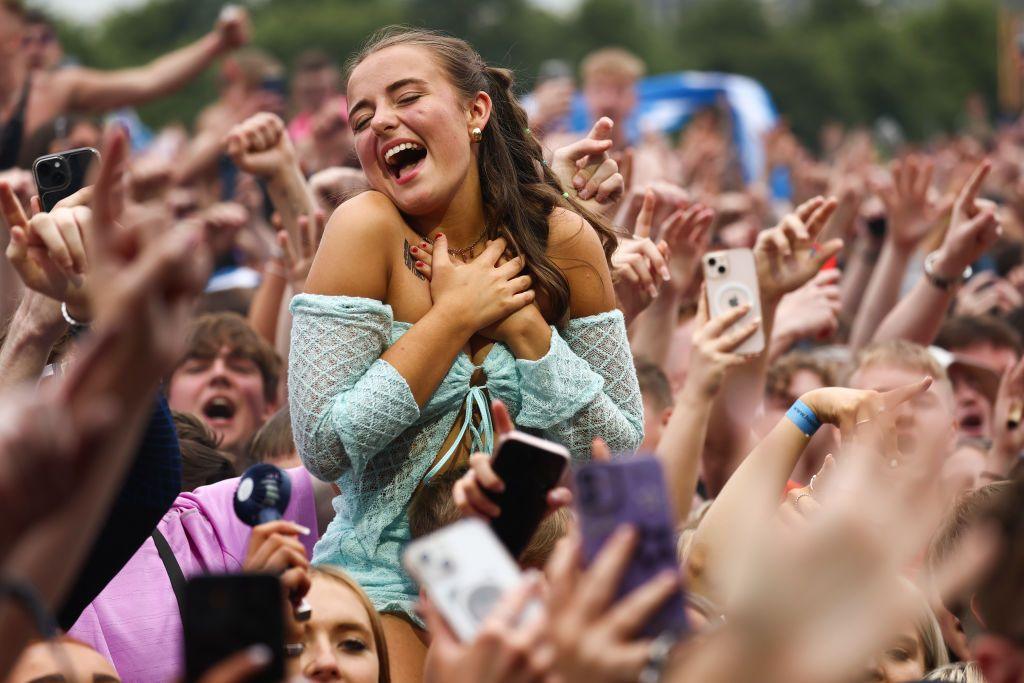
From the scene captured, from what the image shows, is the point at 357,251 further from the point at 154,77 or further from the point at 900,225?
the point at 154,77

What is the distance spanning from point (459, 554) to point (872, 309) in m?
4.28

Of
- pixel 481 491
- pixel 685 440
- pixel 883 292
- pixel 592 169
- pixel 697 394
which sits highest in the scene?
pixel 481 491

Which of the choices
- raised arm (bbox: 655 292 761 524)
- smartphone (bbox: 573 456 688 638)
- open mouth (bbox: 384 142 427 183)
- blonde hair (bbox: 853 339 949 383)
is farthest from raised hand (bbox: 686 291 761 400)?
smartphone (bbox: 573 456 688 638)

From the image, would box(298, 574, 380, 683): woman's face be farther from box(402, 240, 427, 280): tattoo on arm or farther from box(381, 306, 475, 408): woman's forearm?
box(402, 240, 427, 280): tattoo on arm

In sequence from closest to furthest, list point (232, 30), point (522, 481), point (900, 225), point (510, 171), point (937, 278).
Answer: point (522, 481) → point (510, 171) → point (937, 278) → point (900, 225) → point (232, 30)

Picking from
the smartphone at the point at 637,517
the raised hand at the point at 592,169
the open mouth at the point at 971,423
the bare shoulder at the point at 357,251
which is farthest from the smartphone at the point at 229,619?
the open mouth at the point at 971,423

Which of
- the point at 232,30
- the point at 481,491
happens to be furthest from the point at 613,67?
the point at 481,491

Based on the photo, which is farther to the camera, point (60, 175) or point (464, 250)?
point (464, 250)

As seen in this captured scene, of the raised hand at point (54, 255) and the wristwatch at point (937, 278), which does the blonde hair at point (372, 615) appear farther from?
the wristwatch at point (937, 278)

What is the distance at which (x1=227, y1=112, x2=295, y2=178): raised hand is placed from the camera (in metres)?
4.81

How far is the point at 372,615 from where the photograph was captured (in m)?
2.93

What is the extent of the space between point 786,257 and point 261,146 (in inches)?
70.3

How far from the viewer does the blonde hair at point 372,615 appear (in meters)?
2.93

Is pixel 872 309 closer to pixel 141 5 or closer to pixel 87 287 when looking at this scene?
pixel 87 287
